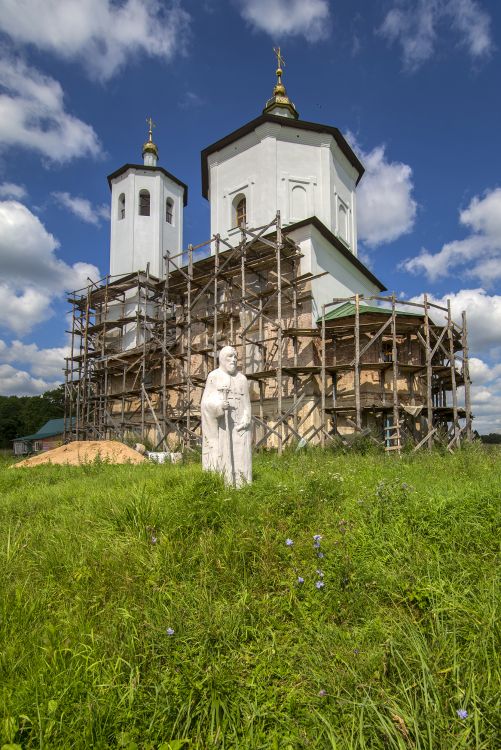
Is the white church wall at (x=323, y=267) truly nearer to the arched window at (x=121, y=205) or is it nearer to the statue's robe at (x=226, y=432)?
the statue's robe at (x=226, y=432)

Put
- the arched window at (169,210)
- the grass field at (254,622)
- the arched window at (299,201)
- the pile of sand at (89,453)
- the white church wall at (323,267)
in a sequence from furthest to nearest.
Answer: the arched window at (169,210)
the arched window at (299,201)
the white church wall at (323,267)
the pile of sand at (89,453)
the grass field at (254,622)

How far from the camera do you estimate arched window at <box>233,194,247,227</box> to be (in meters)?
21.2

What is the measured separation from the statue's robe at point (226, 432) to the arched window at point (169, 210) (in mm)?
23197

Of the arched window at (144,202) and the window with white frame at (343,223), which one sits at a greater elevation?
the arched window at (144,202)

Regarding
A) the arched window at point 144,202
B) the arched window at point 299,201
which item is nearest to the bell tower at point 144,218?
the arched window at point 144,202

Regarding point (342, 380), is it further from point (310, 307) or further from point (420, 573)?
point (420, 573)

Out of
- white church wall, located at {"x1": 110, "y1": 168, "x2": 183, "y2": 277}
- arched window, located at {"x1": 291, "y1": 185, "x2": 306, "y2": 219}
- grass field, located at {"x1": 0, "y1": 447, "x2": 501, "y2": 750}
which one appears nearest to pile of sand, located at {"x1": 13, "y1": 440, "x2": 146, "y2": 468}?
grass field, located at {"x1": 0, "y1": 447, "x2": 501, "y2": 750}

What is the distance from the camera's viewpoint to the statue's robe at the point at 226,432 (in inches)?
251

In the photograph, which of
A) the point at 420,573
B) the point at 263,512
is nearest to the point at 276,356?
the point at 263,512

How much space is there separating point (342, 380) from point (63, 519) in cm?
1317

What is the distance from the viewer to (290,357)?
17.7 meters

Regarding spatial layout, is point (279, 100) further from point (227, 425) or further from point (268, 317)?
point (227, 425)

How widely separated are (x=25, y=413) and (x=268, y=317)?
48.4 meters

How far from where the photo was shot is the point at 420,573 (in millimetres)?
3551
